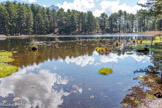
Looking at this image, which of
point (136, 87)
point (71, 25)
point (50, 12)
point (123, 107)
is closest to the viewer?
point (123, 107)

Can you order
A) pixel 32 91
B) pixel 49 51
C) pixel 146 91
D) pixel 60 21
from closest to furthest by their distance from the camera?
pixel 146 91, pixel 32 91, pixel 49 51, pixel 60 21

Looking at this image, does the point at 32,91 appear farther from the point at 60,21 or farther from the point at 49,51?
the point at 60,21

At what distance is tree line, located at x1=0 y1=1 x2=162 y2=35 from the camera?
125 meters

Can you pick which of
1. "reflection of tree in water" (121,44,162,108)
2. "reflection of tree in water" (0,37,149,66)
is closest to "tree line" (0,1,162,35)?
"reflection of tree in water" (0,37,149,66)

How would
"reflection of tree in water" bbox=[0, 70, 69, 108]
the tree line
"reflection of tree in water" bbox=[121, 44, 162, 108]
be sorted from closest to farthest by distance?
"reflection of tree in water" bbox=[121, 44, 162, 108] < "reflection of tree in water" bbox=[0, 70, 69, 108] < the tree line

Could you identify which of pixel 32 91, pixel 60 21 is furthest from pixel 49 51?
pixel 60 21

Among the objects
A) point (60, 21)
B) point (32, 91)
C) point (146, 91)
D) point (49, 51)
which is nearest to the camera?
point (146, 91)

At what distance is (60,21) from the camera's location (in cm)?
15488

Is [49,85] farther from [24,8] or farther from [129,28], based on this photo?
[129,28]

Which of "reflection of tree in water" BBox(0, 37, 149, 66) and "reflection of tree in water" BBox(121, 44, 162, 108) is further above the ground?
"reflection of tree in water" BBox(0, 37, 149, 66)

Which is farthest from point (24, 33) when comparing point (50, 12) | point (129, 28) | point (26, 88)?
point (26, 88)

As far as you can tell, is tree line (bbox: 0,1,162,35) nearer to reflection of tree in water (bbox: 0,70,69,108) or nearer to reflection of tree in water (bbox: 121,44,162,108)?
reflection of tree in water (bbox: 0,70,69,108)

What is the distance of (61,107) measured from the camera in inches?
324

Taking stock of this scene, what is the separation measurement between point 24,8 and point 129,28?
11715cm
